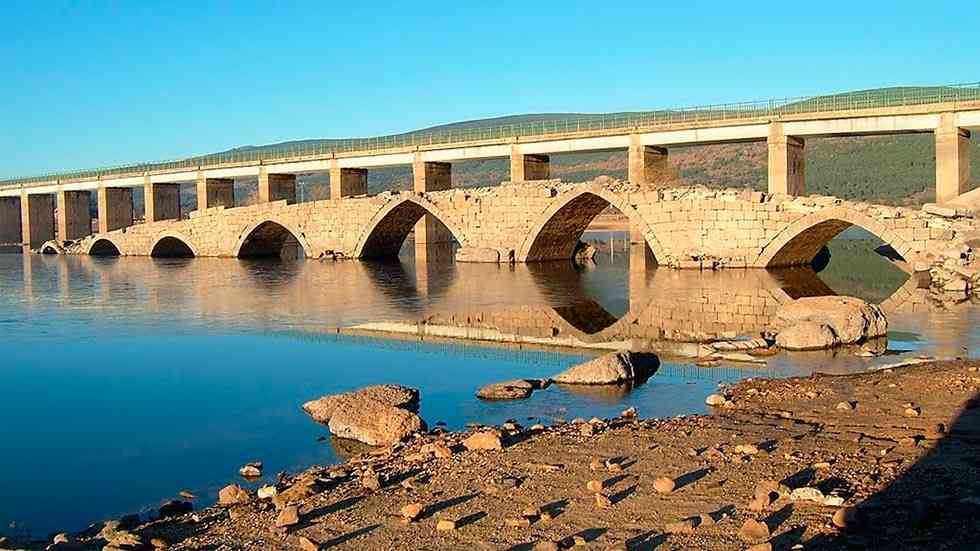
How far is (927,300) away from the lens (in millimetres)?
23109

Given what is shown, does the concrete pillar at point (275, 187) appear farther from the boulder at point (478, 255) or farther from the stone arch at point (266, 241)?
the boulder at point (478, 255)

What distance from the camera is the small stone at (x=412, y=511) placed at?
6.86 m

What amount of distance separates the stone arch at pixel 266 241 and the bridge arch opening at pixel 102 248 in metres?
14.1

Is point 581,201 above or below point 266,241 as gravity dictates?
above

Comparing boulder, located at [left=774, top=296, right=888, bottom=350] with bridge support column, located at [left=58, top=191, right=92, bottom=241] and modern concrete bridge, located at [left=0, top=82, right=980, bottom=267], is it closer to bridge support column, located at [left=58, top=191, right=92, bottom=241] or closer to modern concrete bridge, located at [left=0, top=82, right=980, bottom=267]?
modern concrete bridge, located at [left=0, top=82, right=980, bottom=267]

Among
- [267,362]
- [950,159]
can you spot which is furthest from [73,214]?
[267,362]

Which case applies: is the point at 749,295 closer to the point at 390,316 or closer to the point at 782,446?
the point at 390,316

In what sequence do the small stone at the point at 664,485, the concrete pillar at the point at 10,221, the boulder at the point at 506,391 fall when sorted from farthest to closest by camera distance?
the concrete pillar at the point at 10,221
the boulder at the point at 506,391
the small stone at the point at 664,485

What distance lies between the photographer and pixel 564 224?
39844 millimetres

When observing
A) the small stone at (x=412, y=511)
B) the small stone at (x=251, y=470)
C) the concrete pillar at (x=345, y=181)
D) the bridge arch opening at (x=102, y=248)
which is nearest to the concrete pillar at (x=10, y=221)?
the bridge arch opening at (x=102, y=248)

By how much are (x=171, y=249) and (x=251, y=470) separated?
50.9 metres

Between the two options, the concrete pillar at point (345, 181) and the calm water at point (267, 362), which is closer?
the calm water at point (267, 362)

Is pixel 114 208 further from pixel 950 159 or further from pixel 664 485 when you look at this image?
pixel 664 485

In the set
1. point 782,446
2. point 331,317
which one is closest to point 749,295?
point 331,317
